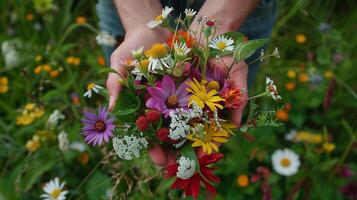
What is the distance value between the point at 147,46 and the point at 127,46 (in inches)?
1.2

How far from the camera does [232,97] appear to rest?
0.54 metres

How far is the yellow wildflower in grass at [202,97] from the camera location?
51 cm

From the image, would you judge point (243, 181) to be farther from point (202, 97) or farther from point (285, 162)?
point (202, 97)

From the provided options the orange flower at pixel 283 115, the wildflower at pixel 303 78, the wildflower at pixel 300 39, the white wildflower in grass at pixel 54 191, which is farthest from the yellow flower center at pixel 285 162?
the white wildflower in grass at pixel 54 191

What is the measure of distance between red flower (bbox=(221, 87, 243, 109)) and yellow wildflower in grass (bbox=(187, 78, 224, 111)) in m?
0.01

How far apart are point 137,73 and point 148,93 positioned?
2 centimetres

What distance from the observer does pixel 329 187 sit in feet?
3.39

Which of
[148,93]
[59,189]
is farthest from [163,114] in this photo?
[59,189]

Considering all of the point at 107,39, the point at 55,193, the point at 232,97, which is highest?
the point at 232,97

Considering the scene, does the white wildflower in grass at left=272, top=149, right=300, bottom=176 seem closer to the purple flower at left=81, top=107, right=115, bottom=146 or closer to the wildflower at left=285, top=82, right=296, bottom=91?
the wildflower at left=285, top=82, right=296, bottom=91

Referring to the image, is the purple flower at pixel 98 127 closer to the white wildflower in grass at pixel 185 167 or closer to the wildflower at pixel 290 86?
the white wildflower in grass at pixel 185 167

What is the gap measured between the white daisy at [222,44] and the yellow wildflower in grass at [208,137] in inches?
3.4

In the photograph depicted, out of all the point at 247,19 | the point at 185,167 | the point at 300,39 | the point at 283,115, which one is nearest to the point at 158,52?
the point at 185,167

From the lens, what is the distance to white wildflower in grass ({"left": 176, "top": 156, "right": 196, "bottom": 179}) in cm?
53
